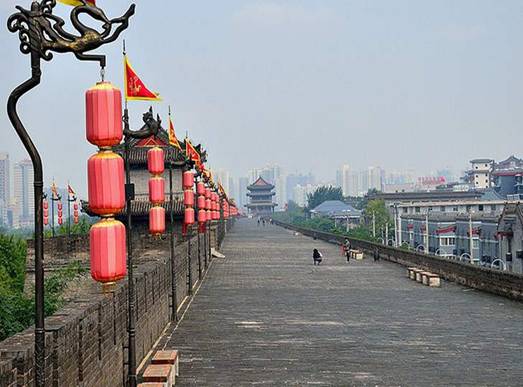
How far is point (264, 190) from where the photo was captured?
605 feet

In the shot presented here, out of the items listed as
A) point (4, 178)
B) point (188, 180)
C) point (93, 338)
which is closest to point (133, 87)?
point (93, 338)

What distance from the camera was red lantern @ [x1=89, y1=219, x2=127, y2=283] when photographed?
730cm

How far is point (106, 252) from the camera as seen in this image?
288 inches

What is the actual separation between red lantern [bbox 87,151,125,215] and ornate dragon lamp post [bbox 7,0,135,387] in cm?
78

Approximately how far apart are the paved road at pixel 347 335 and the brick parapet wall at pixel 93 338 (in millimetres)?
915

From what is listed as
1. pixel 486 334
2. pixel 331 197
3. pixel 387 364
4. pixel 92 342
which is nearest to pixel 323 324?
pixel 486 334

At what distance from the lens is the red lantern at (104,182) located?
7.28 meters

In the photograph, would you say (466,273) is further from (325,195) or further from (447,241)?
(325,195)

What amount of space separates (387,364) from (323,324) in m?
5.33

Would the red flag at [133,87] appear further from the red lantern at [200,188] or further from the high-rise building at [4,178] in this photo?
the high-rise building at [4,178]

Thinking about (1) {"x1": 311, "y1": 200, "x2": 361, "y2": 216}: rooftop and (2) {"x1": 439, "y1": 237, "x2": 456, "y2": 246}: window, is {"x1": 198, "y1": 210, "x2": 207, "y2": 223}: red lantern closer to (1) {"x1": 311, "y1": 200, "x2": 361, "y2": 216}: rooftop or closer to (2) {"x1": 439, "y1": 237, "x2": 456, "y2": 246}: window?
(2) {"x1": 439, "y1": 237, "x2": 456, "y2": 246}: window

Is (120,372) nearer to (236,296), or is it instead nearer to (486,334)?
(486,334)

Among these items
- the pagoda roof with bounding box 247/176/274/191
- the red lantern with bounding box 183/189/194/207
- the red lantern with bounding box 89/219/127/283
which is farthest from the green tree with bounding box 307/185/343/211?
the red lantern with bounding box 89/219/127/283

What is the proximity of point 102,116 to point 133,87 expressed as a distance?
5.82 meters
